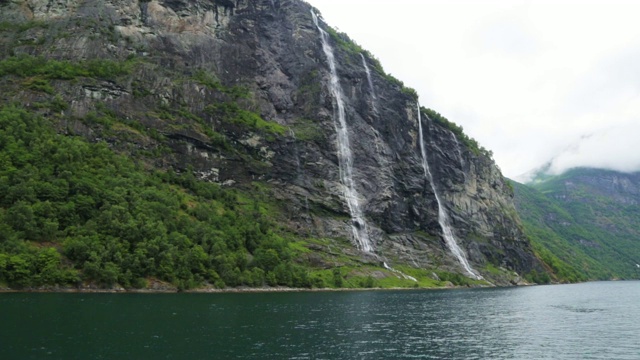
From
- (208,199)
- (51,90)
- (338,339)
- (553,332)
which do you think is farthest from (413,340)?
(51,90)

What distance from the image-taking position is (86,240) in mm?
84500

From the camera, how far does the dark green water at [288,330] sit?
39062mm

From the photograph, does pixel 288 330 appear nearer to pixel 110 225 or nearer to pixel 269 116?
pixel 110 225

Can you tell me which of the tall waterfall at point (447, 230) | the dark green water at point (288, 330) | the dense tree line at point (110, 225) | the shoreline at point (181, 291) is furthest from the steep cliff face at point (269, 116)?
the dark green water at point (288, 330)

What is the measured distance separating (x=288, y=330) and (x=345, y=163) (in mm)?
114338

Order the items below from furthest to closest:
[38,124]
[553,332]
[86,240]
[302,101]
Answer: [302,101] → [38,124] → [86,240] → [553,332]

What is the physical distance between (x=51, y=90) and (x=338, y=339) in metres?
118

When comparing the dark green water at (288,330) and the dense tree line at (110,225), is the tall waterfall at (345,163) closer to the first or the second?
the dense tree line at (110,225)

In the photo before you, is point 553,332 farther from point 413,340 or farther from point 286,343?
point 286,343

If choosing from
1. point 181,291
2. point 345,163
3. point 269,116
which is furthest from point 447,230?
point 181,291

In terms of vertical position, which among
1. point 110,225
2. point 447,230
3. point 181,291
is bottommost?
point 181,291

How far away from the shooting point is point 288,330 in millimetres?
50594

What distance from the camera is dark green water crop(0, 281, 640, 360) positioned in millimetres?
39062

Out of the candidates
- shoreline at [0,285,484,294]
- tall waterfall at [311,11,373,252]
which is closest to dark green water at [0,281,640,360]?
shoreline at [0,285,484,294]
